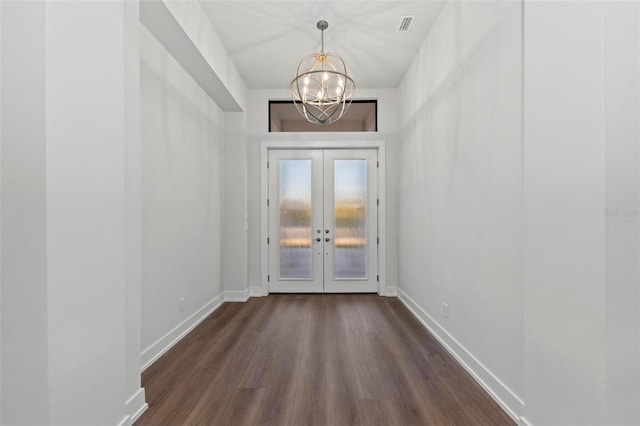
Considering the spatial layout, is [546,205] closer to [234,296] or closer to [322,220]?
[322,220]

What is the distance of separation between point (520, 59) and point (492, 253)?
1215mm

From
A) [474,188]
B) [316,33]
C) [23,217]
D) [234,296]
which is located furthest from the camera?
[234,296]

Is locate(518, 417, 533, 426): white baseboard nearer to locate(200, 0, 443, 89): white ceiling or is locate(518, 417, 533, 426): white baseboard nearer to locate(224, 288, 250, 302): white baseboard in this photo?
locate(200, 0, 443, 89): white ceiling

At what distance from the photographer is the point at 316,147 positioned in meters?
4.88

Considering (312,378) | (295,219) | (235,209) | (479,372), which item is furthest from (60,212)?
(295,219)

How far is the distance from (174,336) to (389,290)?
3080 millimetres

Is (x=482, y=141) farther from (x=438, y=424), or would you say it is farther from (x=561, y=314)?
(x=438, y=424)

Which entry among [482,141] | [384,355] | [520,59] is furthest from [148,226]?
[520,59]

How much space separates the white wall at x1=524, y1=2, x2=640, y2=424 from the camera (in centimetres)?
119

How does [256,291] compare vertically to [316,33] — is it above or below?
below

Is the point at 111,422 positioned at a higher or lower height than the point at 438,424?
higher

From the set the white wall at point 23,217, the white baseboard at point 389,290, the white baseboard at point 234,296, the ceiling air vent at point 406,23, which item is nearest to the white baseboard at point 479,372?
the white baseboard at point 389,290

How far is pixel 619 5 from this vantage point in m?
1.19

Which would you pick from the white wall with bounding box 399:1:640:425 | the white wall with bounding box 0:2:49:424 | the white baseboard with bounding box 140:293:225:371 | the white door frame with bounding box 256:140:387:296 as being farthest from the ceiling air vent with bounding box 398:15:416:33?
the white baseboard with bounding box 140:293:225:371
